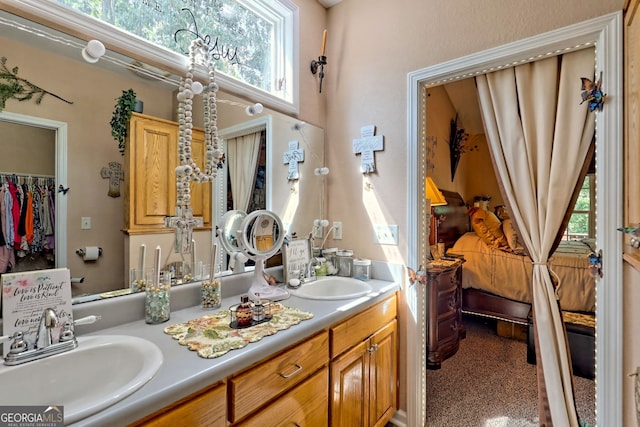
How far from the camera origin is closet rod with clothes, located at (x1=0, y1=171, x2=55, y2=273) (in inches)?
37.9

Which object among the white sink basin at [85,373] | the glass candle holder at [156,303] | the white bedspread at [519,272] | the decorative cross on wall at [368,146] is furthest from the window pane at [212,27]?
the white bedspread at [519,272]

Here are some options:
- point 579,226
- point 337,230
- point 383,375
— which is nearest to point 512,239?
point 579,226

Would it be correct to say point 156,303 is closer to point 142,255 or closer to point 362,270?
point 142,255

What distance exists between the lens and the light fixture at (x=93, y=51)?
107cm

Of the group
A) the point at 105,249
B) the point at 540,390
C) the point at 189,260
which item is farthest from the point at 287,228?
the point at 540,390

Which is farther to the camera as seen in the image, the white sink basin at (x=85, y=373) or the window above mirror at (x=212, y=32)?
the window above mirror at (x=212, y=32)

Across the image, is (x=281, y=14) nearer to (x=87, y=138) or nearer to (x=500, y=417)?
(x=87, y=138)

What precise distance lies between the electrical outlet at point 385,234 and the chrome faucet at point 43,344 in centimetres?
152

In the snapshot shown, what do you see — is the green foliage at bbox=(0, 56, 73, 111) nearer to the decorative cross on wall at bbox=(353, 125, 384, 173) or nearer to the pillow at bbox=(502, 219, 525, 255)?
the decorative cross on wall at bbox=(353, 125, 384, 173)

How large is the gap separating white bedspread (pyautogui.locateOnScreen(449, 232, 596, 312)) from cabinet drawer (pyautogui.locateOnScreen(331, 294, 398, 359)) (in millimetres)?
1589

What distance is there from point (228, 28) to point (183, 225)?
1.15 meters

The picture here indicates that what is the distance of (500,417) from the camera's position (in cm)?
184

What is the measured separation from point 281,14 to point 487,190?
361cm

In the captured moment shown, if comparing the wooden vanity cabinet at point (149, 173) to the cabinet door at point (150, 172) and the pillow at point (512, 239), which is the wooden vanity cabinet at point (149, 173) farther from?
the pillow at point (512, 239)
